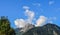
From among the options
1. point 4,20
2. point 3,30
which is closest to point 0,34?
point 3,30

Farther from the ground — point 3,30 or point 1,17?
point 1,17

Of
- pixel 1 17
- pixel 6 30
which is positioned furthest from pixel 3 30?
pixel 1 17

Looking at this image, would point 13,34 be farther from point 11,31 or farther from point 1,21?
point 1,21

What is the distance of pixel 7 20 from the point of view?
188 feet

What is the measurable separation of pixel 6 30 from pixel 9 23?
2.59 meters

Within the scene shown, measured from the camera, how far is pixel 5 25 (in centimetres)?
5550

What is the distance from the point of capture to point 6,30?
54812 mm

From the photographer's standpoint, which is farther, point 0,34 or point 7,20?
point 7,20

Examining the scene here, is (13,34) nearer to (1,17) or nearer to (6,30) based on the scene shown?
(6,30)

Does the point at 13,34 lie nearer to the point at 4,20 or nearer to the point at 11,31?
the point at 11,31

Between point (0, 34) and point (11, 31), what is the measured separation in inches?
119

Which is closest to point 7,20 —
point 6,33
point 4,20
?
point 4,20

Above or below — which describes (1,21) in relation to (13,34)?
above

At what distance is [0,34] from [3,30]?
130 cm
